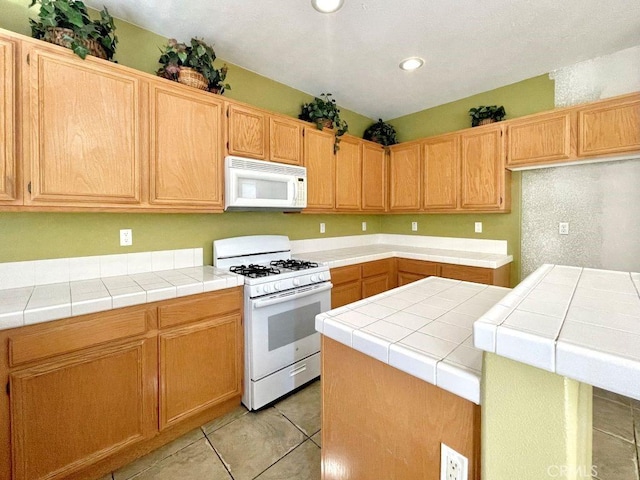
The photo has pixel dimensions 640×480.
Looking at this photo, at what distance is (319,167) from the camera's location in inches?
114

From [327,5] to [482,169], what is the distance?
6.82 ft

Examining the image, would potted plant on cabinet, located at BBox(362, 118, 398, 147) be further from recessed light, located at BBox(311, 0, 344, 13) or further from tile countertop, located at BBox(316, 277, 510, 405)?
tile countertop, located at BBox(316, 277, 510, 405)

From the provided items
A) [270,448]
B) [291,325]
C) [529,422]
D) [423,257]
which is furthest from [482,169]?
[270,448]

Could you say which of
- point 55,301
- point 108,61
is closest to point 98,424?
point 55,301

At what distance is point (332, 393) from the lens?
3.56 ft

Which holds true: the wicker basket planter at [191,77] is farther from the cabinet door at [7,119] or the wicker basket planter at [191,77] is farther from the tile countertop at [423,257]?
the tile countertop at [423,257]

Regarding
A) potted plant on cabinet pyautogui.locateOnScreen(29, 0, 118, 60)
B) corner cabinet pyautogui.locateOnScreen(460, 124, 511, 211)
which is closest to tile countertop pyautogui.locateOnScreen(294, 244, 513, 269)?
corner cabinet pyautogui.locateOnScreen(460, 124, 511, 211)

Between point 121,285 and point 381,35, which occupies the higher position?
point 381,35

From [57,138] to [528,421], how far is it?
7.52ft

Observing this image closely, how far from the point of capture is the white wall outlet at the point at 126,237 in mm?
2047

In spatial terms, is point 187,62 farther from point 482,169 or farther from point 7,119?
A: point 482,169

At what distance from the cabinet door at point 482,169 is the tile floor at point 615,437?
174cm

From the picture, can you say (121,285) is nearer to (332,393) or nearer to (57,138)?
(57,138)

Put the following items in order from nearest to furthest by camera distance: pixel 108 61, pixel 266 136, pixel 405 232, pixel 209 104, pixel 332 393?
pixel 332 393 < pixel 108 61 < pixel 209 104 < pixel 266 136 < pixel 405 232
